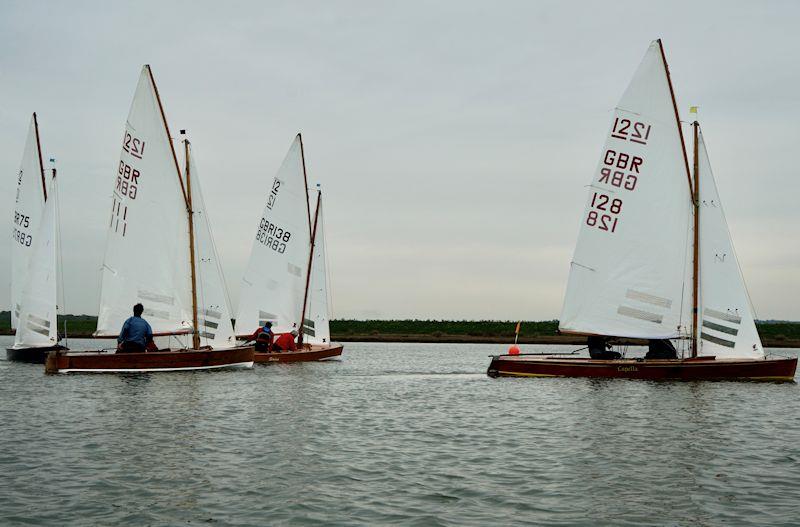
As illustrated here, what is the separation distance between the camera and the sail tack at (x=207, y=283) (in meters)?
37.2

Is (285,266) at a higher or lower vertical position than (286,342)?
higher

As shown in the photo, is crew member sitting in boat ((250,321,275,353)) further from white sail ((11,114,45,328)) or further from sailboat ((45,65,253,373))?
white sail ((11,114,45,328))

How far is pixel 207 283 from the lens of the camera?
37.4 meters

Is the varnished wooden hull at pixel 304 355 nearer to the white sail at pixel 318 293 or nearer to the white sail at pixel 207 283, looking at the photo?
the white sail at pixel 318 293

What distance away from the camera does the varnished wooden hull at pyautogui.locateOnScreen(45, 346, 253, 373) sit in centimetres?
3284

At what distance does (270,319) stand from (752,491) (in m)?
37.3

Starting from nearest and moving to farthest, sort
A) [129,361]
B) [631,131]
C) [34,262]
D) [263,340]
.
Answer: [129,361] → [631,131] → [34,262] → [263,340]

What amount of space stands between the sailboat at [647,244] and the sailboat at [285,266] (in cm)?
1788

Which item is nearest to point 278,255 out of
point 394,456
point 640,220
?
point 640,220

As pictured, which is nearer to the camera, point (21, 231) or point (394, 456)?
point (394, 456)

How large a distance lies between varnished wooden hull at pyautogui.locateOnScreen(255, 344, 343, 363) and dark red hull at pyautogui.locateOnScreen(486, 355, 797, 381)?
51.8ft

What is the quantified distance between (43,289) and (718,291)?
1352 inches

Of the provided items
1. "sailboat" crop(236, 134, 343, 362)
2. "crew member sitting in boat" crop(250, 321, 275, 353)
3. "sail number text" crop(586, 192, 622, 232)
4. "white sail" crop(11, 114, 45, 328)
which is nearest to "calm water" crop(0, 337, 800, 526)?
"sail number text" crop(586, 192, 622, 232)

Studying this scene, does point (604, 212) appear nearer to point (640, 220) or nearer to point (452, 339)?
point (640, 220)
